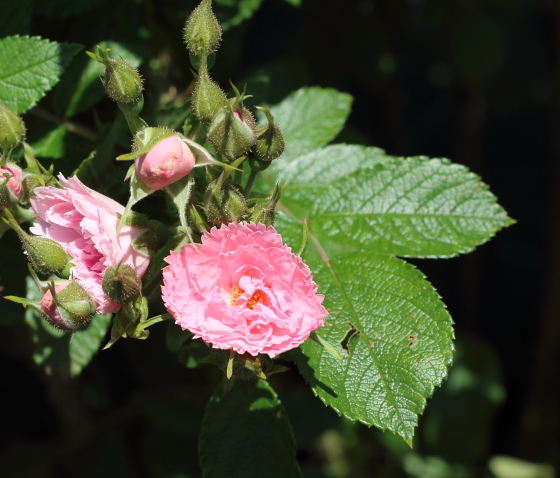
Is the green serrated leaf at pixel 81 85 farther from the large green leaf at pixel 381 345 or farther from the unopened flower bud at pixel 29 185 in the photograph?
the large green leaf at pixel 381 345

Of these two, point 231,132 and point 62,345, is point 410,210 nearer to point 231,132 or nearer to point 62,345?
point 231,132

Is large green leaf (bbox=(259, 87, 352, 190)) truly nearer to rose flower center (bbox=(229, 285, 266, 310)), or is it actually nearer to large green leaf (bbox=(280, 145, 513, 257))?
large green leaf (bbox=(280, 145, 513, 257))

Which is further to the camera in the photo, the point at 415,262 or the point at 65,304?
the point at 415,262

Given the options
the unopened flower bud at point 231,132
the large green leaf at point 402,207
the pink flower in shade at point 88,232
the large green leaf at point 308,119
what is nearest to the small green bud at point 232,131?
the unopened flower bud at point 231,132

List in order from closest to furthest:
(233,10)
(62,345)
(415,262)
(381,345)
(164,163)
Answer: (164,163) < (381,345) < (62,345) < (233,10) < (415,262)

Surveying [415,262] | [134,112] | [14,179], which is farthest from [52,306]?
[415,262]

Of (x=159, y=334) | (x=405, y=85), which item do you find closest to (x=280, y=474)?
(x=159, y=334)
